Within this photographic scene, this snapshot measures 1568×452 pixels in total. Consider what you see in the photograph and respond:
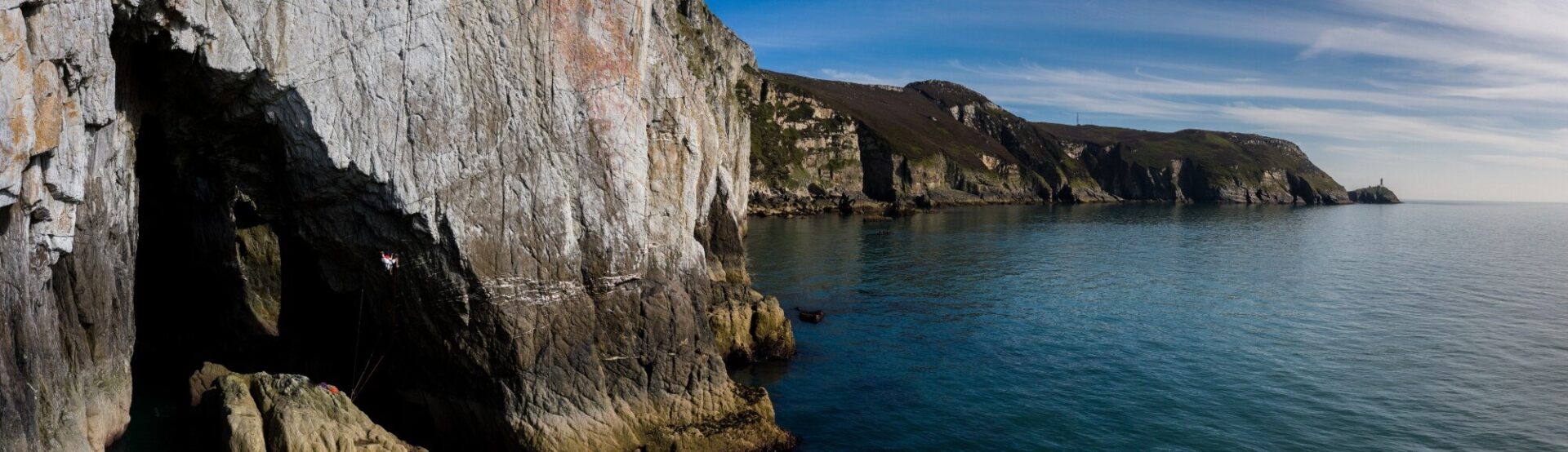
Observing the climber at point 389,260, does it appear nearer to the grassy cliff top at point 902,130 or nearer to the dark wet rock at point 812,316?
the dark wet rock at point 812,316

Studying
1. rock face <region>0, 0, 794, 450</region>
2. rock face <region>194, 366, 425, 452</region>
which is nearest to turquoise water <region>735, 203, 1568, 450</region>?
rock face <region>0, 0, 794, 450</region>

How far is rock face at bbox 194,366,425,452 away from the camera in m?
19.0

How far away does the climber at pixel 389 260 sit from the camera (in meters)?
20.4

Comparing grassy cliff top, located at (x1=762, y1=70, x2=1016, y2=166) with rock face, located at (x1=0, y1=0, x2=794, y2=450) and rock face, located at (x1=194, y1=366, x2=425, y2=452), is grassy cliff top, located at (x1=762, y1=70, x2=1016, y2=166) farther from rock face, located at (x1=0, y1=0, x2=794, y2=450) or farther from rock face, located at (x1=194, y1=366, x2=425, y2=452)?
rock face, located at (x1=194, y1=366, x2=425, y2=452)

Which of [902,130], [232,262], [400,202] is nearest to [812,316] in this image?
[232,262]

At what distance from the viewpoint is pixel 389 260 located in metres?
20.4

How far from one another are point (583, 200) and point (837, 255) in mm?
49151

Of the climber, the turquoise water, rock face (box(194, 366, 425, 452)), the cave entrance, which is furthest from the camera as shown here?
the turquoise water

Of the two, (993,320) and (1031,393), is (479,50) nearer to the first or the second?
(1031,393)

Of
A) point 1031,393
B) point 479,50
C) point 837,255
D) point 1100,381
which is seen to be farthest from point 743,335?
point 837,255

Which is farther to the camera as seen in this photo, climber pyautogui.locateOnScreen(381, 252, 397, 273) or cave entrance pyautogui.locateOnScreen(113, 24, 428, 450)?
climber pyautogui.locateOnScreen(381, 252, 397, 273)

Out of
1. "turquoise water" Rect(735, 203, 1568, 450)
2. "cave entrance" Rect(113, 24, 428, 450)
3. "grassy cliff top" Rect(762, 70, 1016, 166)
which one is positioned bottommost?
"turquoise water" Rect(735, 203, 1568, 450)

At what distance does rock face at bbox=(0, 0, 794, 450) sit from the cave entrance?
0.33 feet

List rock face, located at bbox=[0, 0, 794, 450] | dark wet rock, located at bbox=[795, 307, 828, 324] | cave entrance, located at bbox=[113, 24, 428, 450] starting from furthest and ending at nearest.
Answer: dark wet rock, located at bbox=[795, 307, 828, 324], cave entrance, located at bbox=[113, 24, 428, 450], rock face, located at bbox=[0, 0, 794, 450]
